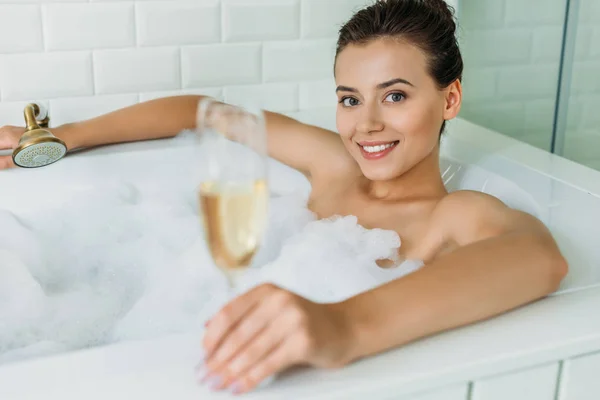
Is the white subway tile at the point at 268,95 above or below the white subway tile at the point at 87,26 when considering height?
below

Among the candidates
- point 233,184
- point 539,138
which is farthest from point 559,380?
point 539,138

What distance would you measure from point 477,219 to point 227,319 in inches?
23.1

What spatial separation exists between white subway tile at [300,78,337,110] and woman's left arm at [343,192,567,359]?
1.12 m

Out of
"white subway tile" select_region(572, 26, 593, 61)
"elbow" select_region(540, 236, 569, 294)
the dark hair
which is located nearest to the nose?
the dark hair

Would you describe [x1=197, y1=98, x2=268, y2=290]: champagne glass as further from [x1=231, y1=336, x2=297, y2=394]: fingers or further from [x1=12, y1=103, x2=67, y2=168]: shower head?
[x1=12, y1=103, x2=67, y2=168]: shower head

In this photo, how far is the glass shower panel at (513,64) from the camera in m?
2.01

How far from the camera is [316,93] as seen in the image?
2.13 m

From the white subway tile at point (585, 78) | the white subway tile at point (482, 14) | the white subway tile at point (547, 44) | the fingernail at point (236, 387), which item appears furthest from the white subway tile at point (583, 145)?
the fingernail at point (236, 387)

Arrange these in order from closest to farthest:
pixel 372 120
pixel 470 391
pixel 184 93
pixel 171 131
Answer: pixel 470 391 < pixel 372 120 < pixel 171 131 < pixel 184 93

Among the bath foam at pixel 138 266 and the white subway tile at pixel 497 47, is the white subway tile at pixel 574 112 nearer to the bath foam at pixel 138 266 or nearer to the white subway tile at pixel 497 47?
the white subway tile at pixel 497 47

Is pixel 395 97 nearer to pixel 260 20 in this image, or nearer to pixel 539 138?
pixel 260 20

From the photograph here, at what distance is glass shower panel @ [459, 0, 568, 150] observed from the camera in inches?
79.3

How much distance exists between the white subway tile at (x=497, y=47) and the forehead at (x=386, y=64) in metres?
0.88

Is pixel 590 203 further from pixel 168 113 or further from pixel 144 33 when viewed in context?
pixel 144 33
